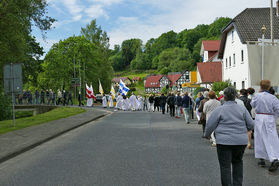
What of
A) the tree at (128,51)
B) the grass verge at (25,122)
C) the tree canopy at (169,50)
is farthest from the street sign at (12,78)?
the tree at (128,51)

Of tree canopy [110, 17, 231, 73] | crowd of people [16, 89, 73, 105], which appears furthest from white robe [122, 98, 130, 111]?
tree canopy [110, 17, 231, 73]

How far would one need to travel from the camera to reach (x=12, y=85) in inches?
620

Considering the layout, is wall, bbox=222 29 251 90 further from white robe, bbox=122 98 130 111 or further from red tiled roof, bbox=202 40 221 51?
red tiled roof, bbox=202 40 221 51

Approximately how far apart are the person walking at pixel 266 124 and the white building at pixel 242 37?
83.7 ft

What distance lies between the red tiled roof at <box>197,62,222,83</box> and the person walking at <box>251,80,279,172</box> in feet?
136

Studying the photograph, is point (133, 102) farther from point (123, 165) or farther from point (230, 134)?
point (230, 134)

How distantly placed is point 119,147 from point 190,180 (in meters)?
4.06

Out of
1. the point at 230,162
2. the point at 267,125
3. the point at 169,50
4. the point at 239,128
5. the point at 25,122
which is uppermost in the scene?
the point at 169,50

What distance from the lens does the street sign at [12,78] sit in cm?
1574

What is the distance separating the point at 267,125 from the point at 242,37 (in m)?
27.5

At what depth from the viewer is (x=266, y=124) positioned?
6781mm

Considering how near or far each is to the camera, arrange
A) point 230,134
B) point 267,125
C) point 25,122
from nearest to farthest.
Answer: point 230,134, point 267,125, point 25,122

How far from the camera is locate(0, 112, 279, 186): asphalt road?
5746mm

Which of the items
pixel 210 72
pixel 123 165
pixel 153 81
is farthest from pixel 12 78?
pixel 153 81
